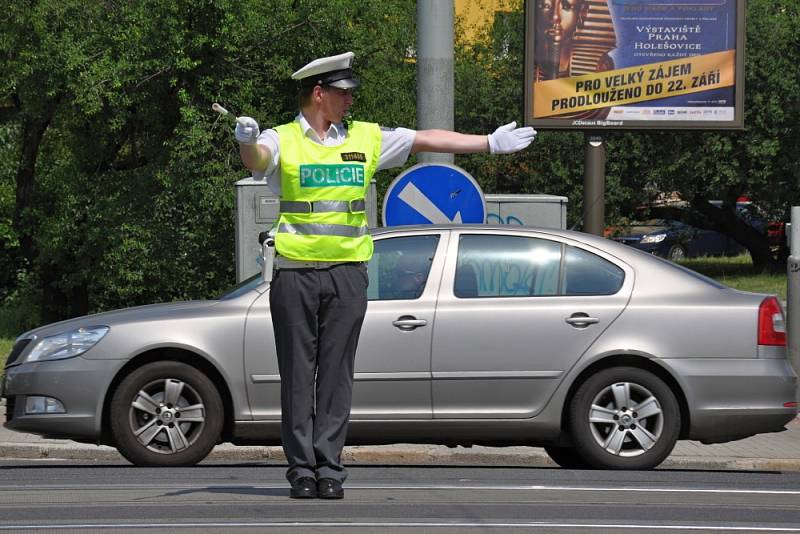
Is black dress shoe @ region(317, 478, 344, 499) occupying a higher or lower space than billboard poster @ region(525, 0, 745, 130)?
lower

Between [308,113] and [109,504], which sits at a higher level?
[308,113]

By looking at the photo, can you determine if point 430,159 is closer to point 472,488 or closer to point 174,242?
point 472,488

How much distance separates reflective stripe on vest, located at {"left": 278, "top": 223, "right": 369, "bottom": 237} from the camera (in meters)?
6.14

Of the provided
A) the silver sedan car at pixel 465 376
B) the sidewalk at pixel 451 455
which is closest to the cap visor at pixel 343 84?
the silver sedan car at pixel 465 376

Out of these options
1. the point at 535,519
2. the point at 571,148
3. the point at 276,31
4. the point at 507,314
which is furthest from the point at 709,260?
the point at 535,519

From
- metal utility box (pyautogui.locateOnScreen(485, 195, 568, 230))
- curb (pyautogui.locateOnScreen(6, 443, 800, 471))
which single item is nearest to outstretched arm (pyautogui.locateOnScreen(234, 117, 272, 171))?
curb (pyautogui.locateOnScreen(6, 443, 800, 471))

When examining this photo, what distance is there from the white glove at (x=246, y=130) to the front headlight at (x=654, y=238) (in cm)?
3854

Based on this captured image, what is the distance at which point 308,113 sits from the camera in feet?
20.5

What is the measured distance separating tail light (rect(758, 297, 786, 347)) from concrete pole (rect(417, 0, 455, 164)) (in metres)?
3.67

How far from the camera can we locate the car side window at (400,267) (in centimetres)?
841

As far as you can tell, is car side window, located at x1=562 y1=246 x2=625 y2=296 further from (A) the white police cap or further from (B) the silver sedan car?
(A) the white police cap

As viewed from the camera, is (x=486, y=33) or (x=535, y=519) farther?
(x=486, y=33)

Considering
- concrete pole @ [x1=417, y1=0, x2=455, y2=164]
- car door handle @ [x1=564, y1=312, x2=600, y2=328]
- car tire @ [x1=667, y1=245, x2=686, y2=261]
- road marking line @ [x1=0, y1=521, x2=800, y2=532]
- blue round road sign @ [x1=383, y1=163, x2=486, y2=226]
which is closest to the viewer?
road marking line @ [x1=0, y1=521, x2=800, y2=532]

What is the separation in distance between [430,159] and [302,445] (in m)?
5.57
